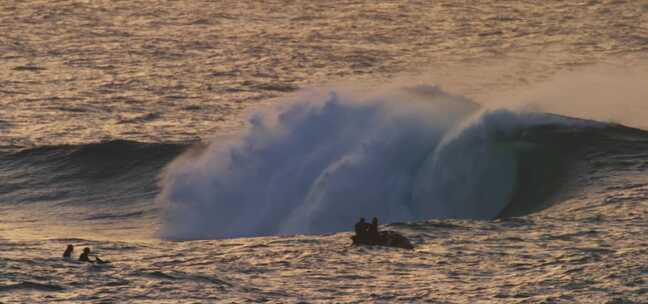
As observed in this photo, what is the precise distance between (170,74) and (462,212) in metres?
23.4

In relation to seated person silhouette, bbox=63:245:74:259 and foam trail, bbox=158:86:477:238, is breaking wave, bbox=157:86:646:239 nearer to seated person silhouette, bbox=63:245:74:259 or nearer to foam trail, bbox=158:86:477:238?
foam trail, bbox=158:86:477:238

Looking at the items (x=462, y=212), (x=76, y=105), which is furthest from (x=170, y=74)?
(x=462, y=212)

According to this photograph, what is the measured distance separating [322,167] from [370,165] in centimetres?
118

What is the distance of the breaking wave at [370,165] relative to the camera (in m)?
33.3

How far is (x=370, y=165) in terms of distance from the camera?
35.7 meters

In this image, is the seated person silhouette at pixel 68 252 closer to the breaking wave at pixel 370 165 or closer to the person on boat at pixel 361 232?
the breaking wave at pixel 370 165

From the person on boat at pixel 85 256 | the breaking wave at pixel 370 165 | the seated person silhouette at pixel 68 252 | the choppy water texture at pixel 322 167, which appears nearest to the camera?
the choppy water texture at pixel 322 167

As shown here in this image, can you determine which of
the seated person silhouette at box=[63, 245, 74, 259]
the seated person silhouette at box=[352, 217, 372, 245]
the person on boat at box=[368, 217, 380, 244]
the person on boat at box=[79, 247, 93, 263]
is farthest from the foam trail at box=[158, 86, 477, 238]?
the person on boat at box=[79, 247, 93, 263]

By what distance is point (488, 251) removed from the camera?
27266mm

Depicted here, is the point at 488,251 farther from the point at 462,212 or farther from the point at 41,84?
the point at 41,84

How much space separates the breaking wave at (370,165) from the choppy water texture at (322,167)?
0.22 feet

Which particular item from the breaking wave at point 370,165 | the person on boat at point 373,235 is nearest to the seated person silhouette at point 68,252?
the breaking wave at point 370,165

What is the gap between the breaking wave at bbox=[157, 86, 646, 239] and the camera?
33.3 m

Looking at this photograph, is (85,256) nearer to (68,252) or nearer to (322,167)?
(68,252)
